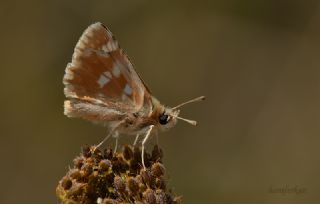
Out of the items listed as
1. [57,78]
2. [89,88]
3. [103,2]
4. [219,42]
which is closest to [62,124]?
[57,78]

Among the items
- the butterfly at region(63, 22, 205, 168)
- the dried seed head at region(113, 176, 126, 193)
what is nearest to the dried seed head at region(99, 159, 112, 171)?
the dried seed head at region(113, 176, 126, 193)

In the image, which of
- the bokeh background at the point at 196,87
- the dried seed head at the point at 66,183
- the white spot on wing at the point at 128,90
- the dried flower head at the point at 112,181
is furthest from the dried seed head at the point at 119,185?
the bokeh background at the point at 196,87

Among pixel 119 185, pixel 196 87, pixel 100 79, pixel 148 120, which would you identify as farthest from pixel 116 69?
pixel 196 87

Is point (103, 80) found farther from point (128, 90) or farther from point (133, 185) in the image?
point (133, 185)

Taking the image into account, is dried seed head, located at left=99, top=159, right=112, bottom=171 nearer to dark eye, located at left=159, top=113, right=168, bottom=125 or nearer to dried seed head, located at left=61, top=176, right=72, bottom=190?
dried seed head, located at left=61, top=176, right=72, bottom=190

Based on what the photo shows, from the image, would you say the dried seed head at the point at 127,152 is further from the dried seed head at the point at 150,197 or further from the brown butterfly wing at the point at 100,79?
the dried seed head at the point at 150,197

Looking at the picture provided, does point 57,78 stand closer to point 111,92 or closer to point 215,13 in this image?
point 215,13
